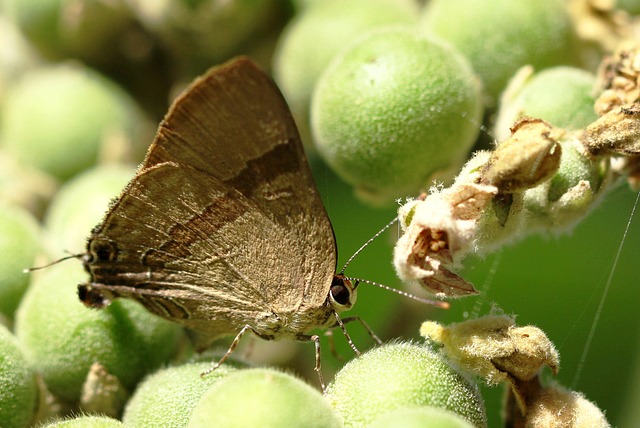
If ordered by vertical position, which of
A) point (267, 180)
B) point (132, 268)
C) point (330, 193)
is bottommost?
point (330, 193)

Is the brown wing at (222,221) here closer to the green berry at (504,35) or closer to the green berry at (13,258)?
the green berry at (13,258)

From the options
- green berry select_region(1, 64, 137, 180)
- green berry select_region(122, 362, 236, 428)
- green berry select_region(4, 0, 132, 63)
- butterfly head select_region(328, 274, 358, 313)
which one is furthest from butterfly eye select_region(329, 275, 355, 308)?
green berry select_region(4, 0, 132, 63)

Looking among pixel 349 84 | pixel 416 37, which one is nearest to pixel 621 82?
pixel 416 37

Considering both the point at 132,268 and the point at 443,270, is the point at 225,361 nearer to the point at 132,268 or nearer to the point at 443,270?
the point at 132,268

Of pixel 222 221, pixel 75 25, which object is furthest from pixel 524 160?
pixel 75 25

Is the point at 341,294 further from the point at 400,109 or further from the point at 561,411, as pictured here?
the point at 561,411

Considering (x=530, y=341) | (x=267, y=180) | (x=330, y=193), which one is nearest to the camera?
(x=530, y=341)
